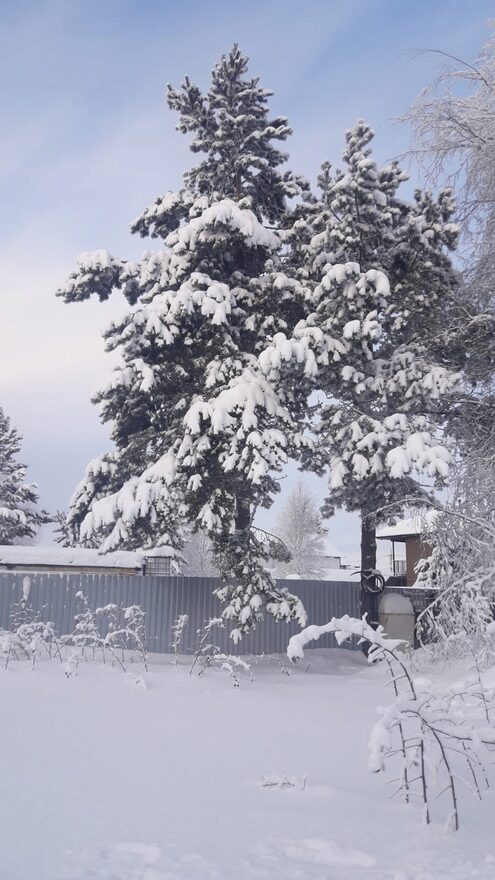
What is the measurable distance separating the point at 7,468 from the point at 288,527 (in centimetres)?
2349

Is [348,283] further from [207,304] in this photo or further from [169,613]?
[169,613]

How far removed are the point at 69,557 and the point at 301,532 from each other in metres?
36.5

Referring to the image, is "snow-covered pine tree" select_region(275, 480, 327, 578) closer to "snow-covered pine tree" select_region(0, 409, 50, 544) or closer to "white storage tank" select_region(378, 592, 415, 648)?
"snow-covered pine tree" select_region(0, 409, 50, 544)

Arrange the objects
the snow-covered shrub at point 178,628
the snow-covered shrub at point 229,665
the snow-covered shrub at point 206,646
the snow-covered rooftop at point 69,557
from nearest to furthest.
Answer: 1. the snow-covered shrub at point 229,665
2. the snow-covered shrub at point 206,646
3. the snow-covered shrub at point 178,628
4. the snow-covered rooftop at point 69,557

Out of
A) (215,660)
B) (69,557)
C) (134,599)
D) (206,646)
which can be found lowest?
(215,660)

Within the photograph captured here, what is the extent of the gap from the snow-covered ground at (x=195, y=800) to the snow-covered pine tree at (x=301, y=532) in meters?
44.0

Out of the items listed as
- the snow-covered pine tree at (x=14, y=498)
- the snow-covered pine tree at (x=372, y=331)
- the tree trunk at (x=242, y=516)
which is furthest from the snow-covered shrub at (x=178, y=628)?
the snow-covered pine tree at (x=14, y=498)

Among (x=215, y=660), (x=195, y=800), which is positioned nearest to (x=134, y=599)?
(x=215, y=660)

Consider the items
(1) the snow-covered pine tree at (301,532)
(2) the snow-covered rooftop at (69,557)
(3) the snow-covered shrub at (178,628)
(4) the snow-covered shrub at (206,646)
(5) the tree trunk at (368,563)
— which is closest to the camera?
(4) the snow-covered shrub at (206,646)

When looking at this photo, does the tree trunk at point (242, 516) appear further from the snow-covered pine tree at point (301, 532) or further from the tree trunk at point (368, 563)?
the snow-covered pine tree at point (301, 532)

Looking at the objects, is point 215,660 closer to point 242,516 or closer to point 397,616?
point 242,516

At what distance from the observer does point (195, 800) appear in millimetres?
4195

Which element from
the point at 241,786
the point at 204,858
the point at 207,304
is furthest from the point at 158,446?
the point at 204,858

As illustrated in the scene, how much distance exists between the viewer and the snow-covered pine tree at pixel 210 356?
40.9 ft
